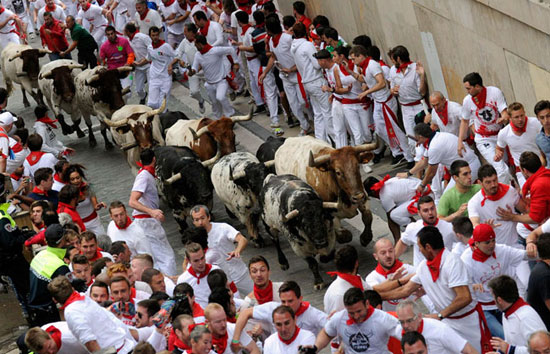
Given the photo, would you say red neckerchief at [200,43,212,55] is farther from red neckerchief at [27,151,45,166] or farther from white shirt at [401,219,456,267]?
white shirt at [401,219,456,267]

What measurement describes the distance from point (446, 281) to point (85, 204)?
6.52 m

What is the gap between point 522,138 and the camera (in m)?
12.5

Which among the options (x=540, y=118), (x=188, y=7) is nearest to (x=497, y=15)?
(x=540, y=118)

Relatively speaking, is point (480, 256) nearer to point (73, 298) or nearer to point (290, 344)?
point (290, 344)

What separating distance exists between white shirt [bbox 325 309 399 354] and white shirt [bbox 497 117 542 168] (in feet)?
14.2

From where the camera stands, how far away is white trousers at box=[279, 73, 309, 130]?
60.5 feet

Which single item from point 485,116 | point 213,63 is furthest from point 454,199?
point 213,63

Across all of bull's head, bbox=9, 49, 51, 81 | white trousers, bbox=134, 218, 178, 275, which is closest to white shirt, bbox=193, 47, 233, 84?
bull's head, bbox=9, 49, 51, 81

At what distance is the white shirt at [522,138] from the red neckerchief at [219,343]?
5073mm

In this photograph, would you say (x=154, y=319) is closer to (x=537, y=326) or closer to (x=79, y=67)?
(x=537, y=326)

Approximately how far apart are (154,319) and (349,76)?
7.86 m

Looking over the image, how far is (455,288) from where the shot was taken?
927 centimetres

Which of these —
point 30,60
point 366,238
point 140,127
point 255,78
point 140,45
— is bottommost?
point 366,238

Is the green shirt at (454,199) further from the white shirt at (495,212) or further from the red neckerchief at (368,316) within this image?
the red neckerchief at (368,316)
